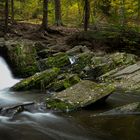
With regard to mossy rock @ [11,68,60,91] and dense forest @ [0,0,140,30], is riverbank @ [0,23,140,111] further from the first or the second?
dense forest @ [0,0,140,30]

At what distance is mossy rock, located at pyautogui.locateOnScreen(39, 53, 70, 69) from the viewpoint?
20922 millimetres

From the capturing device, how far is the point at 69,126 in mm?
10547

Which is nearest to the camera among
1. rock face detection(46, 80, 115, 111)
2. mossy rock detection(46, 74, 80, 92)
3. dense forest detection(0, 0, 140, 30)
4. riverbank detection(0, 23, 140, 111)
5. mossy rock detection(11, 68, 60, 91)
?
rock face detection(46, 80, 115, 111)

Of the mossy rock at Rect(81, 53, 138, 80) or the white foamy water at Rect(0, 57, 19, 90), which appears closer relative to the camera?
the white foamy water at Rect(0, 57, 19, 90)

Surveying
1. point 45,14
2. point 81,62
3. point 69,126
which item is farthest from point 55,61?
point 69,126

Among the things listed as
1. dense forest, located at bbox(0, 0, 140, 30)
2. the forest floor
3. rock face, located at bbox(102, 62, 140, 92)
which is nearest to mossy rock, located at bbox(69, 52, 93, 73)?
rock face, located at bbox(102, 62, 140, 92)

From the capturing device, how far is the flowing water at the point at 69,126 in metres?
9.52

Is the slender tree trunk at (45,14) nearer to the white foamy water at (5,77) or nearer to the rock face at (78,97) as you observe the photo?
the white foamy water at (5,77)

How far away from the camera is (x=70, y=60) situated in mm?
21422

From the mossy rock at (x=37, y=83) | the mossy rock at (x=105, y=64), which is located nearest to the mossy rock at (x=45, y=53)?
the mossy rock at (x=105, y=64)

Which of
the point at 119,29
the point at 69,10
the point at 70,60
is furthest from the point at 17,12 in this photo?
the point at 70,60

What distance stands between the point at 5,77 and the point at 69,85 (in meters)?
6.17

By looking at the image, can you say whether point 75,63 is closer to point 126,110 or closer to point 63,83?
point 63,83

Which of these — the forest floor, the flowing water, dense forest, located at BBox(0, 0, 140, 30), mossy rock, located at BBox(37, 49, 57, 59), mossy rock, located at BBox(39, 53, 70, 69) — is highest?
dense forest, located at BBox(0, 0, 140, 30)
